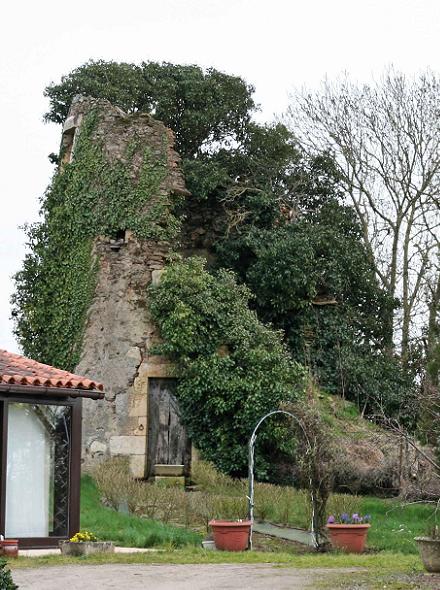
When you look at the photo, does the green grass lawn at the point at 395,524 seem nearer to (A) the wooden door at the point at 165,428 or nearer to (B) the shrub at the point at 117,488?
(A) the wooden door at the point at 165,428

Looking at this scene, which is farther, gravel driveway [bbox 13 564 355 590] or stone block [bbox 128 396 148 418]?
stone block [bbox 128 396 148 418]

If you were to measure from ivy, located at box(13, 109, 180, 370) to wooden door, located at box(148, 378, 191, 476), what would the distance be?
1.97 meters

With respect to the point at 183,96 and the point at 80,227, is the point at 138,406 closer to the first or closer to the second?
the point at 80,227

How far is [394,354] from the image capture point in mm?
27234

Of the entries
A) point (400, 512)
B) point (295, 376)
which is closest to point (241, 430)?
point (295, 376)

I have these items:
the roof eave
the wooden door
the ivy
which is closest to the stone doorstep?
the roof eave

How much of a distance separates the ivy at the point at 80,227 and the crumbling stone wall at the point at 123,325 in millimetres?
157

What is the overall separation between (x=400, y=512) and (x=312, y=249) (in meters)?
7.60

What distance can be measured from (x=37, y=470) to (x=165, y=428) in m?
6.12

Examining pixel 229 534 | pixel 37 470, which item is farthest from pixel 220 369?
pixel 37 470

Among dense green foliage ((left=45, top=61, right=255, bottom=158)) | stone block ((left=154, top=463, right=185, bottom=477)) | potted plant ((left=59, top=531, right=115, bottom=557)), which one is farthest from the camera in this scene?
dense green foliage ((left=45, top=61, right=255, bottom=158))

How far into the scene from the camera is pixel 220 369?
69.3 ft

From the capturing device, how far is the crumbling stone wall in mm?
21234

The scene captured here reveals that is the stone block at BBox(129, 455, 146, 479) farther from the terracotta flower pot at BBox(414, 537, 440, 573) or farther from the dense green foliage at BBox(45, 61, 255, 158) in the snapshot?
the terracotta flower pot at BBox(414, 537, 440, 573)
